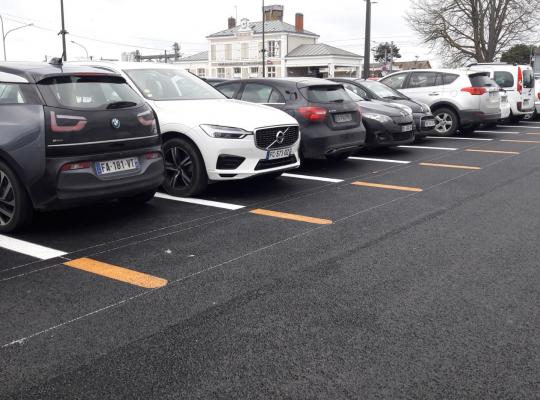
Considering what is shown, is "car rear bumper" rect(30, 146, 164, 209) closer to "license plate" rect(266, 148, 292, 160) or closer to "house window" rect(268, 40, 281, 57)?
"license plate" rect(266, 148, 292, 160)

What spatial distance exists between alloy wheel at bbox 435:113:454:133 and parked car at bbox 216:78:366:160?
6054 mm

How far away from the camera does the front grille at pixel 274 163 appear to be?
7.01 meters

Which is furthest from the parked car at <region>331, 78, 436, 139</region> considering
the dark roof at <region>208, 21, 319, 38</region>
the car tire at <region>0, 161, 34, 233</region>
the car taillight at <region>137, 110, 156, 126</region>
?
the dark roof at <region>208, 21, 319, 38</region>

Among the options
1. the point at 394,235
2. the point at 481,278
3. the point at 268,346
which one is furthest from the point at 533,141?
the point at 268,346

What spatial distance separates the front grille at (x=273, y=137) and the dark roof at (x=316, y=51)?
65.0m

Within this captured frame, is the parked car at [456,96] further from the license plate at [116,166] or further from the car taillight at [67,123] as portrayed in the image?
the car taillight at [67,123]

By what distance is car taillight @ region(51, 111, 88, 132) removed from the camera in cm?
515

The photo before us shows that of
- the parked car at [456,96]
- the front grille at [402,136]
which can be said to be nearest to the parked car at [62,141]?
the front grille at [402,136]

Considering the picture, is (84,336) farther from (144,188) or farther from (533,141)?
(533,141)

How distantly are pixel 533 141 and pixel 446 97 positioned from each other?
2.36 m

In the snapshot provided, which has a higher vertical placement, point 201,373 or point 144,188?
point 144,188

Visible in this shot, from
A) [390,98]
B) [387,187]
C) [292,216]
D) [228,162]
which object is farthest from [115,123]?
[390,98]

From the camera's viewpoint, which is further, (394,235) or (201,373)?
(394,235)

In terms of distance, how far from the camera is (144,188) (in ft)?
19.3
